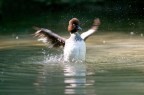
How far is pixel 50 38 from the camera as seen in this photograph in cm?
1094

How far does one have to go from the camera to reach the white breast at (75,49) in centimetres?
1031

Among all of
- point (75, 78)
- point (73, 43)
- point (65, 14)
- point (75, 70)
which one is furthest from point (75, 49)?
point (65, 14)

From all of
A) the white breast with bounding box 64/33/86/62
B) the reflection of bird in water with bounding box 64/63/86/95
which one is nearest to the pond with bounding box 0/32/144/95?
the reflection of bird in water with bounding box 64/63/86/95

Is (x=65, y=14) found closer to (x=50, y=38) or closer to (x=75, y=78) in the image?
(x=50, y=38)

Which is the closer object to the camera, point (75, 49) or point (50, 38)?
point (75, 49)

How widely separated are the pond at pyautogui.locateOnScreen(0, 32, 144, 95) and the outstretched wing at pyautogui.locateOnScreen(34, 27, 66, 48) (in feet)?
1.17

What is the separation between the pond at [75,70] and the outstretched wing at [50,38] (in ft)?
1.17

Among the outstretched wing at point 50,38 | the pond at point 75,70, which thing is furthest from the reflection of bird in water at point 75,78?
the outstretched wing at point 50,38

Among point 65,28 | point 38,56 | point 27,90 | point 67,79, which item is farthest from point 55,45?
point 65,28

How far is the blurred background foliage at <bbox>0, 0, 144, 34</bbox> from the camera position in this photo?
1892cm

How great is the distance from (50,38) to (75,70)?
150cm

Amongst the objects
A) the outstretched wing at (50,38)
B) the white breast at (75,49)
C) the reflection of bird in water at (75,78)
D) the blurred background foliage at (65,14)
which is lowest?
the reflection of bird in water at (75,78)

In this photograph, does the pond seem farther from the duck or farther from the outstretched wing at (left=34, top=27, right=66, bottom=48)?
the outstretched wing at (left=34, top=27, right=66, bottom=48)

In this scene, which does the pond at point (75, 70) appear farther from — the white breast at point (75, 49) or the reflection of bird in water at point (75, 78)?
the white breast at point (75, 49)
